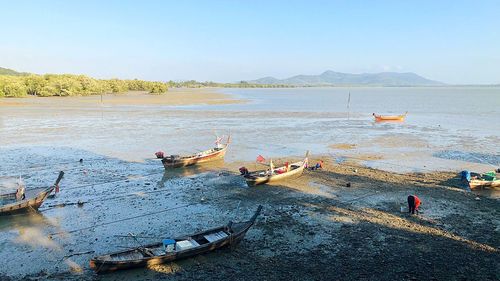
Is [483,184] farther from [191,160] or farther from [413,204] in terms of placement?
[191,160]

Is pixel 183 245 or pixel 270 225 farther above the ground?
pixel 183 245

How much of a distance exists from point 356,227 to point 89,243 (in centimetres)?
937

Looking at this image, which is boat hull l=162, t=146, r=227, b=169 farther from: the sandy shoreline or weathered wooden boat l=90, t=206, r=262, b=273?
the sandy shoreline

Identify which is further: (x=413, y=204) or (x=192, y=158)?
(x=192, y=158)

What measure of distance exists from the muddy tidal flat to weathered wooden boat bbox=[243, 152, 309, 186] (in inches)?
15.6

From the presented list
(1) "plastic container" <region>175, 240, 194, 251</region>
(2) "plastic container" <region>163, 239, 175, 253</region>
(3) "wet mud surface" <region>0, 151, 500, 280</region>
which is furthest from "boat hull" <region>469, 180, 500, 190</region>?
(2) "plastic container" <region>163, 239, 175, 253</region>

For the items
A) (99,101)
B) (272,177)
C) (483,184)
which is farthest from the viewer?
(99,101)

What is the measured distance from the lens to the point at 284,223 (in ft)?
50.6

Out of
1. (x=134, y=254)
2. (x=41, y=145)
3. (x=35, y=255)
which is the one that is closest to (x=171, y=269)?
(x=134, y=254)

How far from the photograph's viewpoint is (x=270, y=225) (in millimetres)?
15219

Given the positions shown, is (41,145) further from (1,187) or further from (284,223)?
(284,223)

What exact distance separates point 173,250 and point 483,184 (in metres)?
15.2

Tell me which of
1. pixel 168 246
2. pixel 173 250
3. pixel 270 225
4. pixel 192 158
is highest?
pixel 192 158

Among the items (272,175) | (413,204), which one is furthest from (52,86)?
(413,204)
